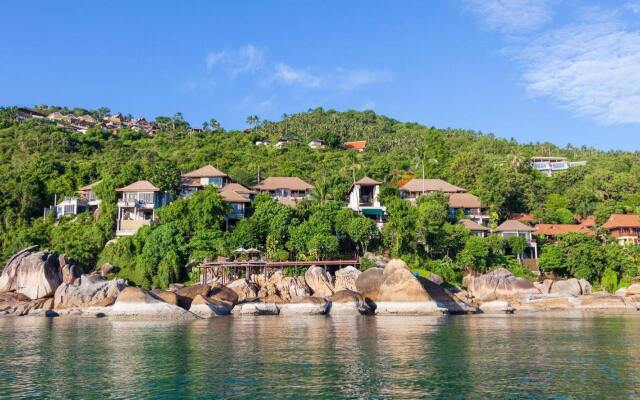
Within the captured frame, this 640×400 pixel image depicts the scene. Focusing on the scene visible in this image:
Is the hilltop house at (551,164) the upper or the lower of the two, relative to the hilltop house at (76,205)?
upper

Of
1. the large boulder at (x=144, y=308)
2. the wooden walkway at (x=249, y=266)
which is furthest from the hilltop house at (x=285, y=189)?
the large boulder at (x=144, y=308)

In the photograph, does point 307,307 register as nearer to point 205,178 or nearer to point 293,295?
point 293,295

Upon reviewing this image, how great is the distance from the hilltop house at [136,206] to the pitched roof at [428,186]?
103 ft

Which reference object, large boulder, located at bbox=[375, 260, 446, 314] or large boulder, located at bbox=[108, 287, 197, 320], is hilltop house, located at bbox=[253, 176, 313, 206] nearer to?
large boulder, located at bbox=[375, 260, 446, 314]

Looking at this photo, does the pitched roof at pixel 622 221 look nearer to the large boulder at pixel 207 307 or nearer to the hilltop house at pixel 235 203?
the hilltop house at pixel 235 203

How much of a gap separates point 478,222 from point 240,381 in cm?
5354

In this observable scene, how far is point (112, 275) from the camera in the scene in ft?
171

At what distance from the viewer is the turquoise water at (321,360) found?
16.1m

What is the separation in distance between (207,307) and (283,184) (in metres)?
33.1

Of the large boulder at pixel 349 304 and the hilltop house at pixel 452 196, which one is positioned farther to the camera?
the hilltop house at pixel 452 196

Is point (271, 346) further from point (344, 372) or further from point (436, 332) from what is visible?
point (436, 332)

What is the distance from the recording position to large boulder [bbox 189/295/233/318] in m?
40.1

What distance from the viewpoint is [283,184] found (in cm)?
7194

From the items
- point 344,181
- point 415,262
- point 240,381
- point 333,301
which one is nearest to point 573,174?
point 344,181
